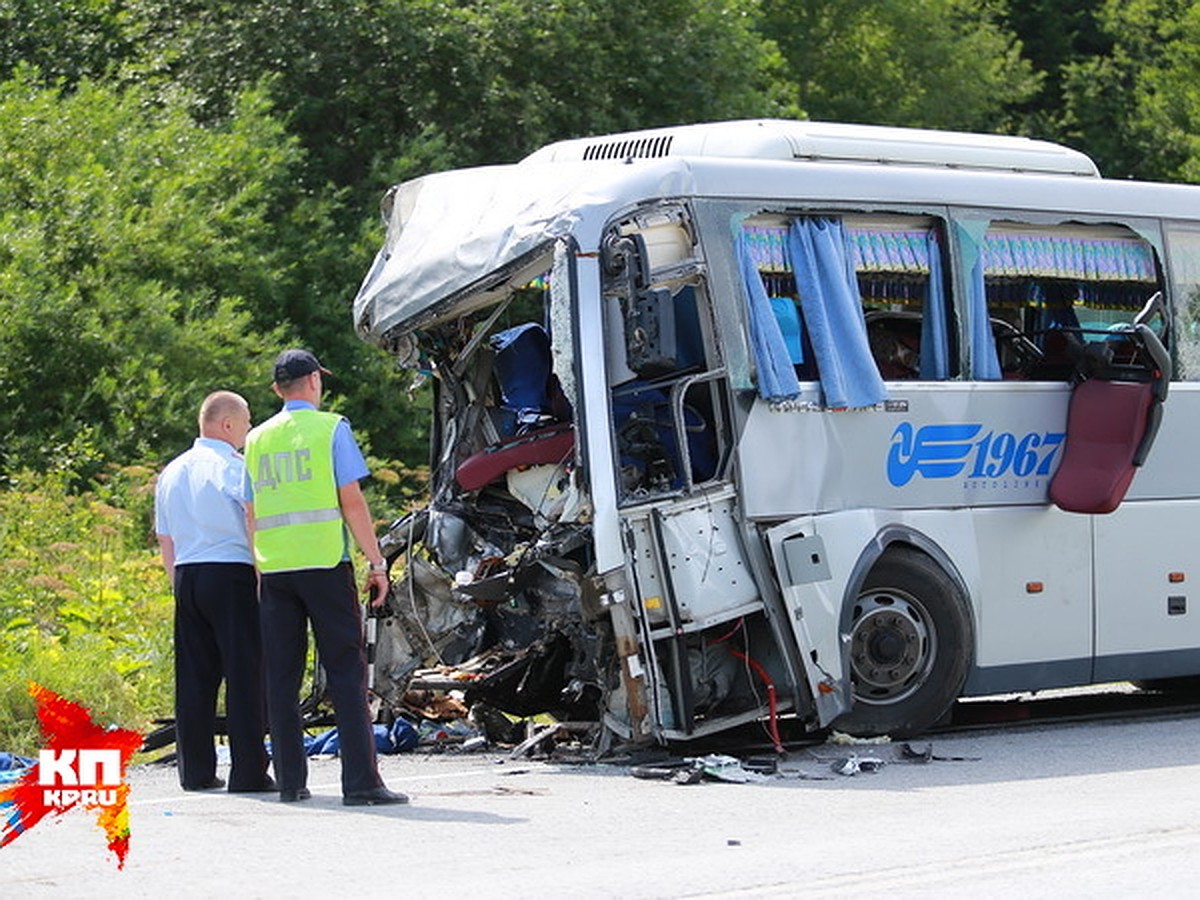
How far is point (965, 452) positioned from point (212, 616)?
4.32 m

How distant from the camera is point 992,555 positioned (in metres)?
12.3

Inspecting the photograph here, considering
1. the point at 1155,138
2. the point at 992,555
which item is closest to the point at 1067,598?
the point at 992,555

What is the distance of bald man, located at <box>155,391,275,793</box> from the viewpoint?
1020 cm

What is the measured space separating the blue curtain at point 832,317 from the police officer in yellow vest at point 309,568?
2.96 m

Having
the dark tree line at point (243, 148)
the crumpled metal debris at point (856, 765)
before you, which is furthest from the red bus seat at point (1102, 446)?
the dark tree line at point (243, 148)

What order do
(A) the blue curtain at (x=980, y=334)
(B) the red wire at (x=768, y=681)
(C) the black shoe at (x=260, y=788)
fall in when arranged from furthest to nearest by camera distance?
(A) the blue curtain at (x=980, y=334) → (B) the red wire at (x=768, y=681) → (C) the black shoe at (x=260, y=788)

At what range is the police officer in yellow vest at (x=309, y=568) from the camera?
9.59 meters

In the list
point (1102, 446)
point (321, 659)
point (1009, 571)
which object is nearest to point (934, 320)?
point (1102, 446)

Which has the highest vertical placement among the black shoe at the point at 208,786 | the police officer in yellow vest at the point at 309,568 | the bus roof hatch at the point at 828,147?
the bus roof hatch at the point at 828,147

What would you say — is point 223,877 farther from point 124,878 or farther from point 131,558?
point 131,558

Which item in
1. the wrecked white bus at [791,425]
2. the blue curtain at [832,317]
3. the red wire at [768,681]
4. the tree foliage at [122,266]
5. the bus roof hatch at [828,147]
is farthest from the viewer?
the tree foliage at [122,266]

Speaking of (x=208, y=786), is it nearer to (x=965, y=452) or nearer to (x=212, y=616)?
(x=212, y=616)

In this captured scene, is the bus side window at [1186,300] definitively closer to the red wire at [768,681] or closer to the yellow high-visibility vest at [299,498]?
the red wire at [768,681]

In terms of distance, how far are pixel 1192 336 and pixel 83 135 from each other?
40.6 ft
